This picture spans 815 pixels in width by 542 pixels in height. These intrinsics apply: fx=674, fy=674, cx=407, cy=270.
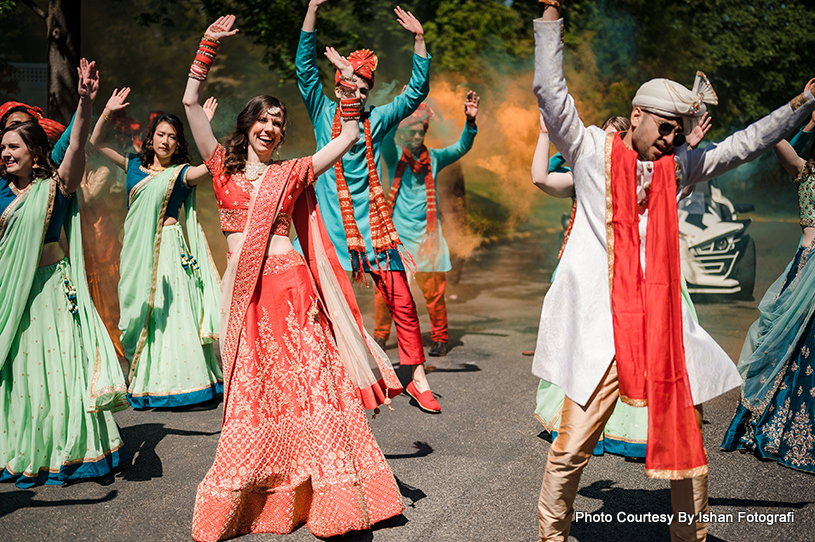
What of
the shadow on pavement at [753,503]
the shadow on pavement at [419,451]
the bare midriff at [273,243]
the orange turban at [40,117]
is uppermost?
the orange turban at [40,117]

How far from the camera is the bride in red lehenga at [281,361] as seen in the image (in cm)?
301

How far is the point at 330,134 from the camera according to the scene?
465 cm

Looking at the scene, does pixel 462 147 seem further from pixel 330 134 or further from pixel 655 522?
pixel 655 522

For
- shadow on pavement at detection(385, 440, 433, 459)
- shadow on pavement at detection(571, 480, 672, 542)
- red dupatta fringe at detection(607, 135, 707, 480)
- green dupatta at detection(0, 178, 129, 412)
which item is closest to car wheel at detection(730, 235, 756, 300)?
shadow on pavement at detection(571, 480, 672, 542)

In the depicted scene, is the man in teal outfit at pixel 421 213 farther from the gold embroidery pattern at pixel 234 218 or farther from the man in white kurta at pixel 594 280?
the man in white kurta at pixel 594 280

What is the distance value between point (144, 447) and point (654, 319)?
10.7ft

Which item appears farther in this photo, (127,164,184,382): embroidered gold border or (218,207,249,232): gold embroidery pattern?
(127,164,184,382): embroidered gold border

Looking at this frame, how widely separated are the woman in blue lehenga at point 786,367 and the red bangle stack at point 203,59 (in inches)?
135

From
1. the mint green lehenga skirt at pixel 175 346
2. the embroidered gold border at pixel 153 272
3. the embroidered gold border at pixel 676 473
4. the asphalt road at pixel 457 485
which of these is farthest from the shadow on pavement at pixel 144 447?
the embroidered gold border at pixel 676 473

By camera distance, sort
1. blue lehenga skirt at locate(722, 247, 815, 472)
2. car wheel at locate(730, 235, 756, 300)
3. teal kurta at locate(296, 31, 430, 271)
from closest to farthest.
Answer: blue lehenga skirt at locate(722, 247, 815, 472) → teal kurta at locate(296, 31, 430, 271) → car wheel at locate(730, 235, 756, 300)

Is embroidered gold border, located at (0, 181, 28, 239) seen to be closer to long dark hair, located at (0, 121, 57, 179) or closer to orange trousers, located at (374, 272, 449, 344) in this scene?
long dark hair, located at (0, 121, 57, 179)

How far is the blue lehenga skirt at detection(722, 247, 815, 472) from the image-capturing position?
3.95m

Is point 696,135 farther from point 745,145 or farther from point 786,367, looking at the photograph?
point 786,367

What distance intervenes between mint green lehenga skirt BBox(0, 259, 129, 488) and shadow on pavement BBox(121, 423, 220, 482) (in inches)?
5.3
